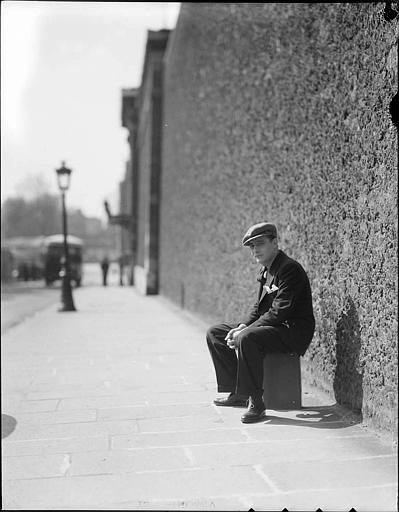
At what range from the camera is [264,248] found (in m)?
1.39

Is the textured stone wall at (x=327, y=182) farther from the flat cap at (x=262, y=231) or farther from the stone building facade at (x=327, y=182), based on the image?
the flat cap at (x=262, y=231)

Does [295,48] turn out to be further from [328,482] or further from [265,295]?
[328,482]

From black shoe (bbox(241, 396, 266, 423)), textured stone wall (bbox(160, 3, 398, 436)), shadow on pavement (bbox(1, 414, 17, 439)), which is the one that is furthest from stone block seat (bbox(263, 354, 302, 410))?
shadow on pavement (bbox(1, 414, 17, 439))

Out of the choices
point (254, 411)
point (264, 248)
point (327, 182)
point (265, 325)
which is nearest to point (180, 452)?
point (254, 411)

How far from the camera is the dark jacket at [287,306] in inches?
55.1

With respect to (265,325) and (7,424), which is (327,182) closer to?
(265,325)

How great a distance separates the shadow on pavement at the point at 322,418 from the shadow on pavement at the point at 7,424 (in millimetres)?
722

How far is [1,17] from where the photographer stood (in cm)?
163

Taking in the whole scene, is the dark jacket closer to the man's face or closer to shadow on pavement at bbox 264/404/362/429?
the man's face

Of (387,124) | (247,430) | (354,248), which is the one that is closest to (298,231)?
(354,248)

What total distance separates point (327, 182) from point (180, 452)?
0.98 m

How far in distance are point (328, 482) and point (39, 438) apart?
2.46ft

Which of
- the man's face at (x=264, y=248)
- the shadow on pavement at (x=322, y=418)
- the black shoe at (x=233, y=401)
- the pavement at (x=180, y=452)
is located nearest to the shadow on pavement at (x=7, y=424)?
the pavement at (x=180, y=452)

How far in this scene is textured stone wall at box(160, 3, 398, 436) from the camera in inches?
74.5
